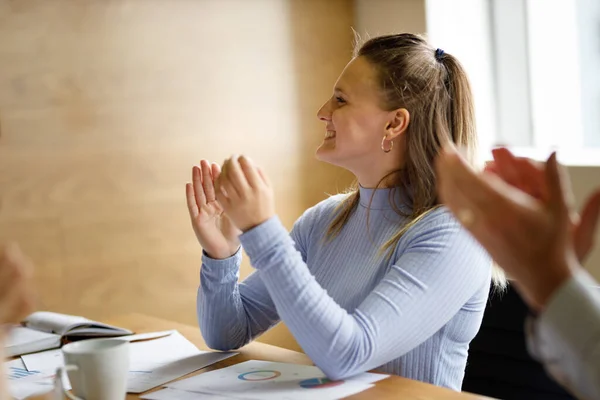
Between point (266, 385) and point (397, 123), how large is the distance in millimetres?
614

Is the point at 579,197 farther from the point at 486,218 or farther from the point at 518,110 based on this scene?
the point at 486,218

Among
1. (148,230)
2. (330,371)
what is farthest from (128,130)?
(330,371)

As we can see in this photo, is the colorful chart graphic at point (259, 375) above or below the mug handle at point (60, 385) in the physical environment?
below

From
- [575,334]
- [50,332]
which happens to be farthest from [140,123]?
[575,334]

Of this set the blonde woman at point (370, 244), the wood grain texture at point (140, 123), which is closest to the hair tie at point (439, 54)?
the blonde woman at point (370, 244)

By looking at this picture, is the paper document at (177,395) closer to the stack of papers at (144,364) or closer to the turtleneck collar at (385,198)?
the stack of papers at (144,364)

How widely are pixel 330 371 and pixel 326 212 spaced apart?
1.86 ft

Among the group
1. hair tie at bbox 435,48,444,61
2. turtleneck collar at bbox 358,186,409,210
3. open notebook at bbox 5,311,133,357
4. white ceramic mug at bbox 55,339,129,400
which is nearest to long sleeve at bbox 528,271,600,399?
white ceramic mug at bbox 55,339,129,400

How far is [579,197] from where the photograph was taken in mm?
Result: 2318

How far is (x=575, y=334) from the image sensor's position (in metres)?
0.65

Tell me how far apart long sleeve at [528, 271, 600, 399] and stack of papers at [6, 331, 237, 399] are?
717 mm

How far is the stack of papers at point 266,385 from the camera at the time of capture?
109 centimetres

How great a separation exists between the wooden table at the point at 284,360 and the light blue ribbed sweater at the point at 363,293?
0.05 m

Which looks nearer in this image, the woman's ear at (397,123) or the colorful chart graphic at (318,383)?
the colorful chart graphic at (318,383)
